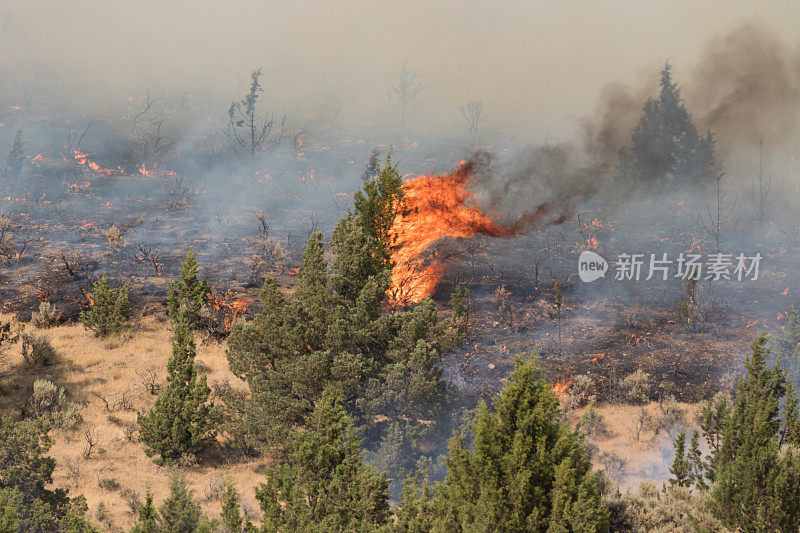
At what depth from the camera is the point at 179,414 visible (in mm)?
17500

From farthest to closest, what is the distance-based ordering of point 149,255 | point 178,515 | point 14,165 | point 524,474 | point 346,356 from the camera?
1. point 14,165
2. point 149,255
3. point 346,356
4. point 178,515
5. point 524,474

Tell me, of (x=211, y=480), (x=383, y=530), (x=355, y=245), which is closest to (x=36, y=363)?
(x=211, y=480)

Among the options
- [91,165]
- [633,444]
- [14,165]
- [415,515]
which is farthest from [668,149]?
[14,165]

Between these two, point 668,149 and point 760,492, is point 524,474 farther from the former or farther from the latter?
point 668,149

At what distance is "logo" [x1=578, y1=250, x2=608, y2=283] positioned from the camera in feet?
111

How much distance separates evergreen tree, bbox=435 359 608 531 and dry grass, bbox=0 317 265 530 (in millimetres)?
8485

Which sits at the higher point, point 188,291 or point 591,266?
point 591,266

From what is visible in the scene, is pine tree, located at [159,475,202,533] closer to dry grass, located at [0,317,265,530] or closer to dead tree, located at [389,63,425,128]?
dry grass, located at [0,317,265,530]

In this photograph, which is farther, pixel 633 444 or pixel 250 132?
pixel 250 132

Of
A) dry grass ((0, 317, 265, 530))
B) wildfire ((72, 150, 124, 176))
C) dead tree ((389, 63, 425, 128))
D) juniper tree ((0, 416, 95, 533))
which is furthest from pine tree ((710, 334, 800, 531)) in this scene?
dead tree ((389, 63, 425, 128))

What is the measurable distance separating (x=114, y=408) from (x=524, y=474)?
15.6 meters

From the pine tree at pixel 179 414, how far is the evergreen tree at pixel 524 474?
10391mm

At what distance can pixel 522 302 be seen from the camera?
29.7 m

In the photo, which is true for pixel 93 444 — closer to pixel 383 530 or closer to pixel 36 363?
pixel 36 363
